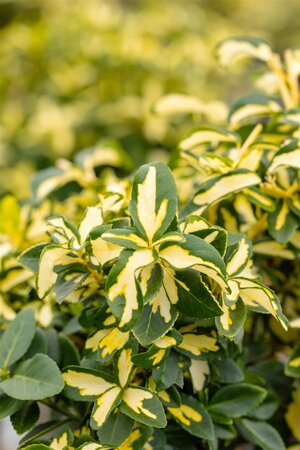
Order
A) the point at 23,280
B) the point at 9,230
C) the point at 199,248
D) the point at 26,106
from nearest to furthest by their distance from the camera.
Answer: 1. the point at 199,248
2. the point at 23,280
3. the point at 9,230
4. the point at 26,106

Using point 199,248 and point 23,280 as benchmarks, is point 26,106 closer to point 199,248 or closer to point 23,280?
point 23,280

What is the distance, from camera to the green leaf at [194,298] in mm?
714

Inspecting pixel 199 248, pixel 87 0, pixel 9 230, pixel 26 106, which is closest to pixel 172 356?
pixel 199 248

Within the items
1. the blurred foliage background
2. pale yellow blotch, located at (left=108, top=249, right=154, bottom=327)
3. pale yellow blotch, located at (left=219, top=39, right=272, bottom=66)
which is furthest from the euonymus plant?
the blurred foliage background

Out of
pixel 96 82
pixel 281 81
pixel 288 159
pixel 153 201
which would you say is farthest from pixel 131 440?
pixel 96 82

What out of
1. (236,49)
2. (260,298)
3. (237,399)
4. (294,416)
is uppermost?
(236,49)

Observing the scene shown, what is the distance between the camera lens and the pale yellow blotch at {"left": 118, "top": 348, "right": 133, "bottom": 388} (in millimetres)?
778

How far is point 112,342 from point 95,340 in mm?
44

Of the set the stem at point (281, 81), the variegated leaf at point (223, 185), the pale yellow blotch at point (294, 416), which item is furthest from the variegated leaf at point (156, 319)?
the stem at point (281, 81)

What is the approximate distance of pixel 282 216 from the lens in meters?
0.94

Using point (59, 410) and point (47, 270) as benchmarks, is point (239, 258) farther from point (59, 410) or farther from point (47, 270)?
point (59, 410)

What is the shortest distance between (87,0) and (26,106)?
4.34ft

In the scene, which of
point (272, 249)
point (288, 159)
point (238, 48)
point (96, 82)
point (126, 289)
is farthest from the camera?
point (96, 82)

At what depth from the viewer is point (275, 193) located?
96 centimetres
